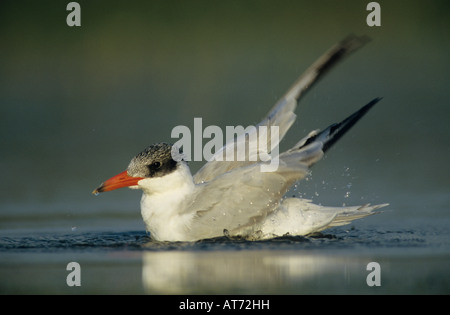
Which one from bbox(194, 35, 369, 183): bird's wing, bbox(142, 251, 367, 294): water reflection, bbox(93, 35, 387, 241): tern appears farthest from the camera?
bbox(194, 35, 369, 183): bird's wing

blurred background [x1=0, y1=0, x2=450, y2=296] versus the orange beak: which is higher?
blurred background [x1=0, y1=0, x2=450, y2=296]

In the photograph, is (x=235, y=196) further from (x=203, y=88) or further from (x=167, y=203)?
(x=203, y=88)

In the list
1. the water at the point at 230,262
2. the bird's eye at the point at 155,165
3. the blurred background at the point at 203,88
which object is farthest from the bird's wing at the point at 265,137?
the blurred background at the point at 203,88

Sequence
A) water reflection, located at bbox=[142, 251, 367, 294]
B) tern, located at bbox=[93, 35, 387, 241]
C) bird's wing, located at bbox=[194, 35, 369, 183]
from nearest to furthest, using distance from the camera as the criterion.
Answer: water reflection, located at bbox=[142, 251, 367, 294], tern, located at bbox=[93, 35, 387, 241], bird's wing, located at bbox=[194, 35, 369, 183]

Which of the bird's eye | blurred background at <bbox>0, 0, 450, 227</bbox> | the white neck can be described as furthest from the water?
blurred background at <bbox>0, 0, 450, 227</bbox>

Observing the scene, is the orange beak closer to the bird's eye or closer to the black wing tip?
the bird's eye

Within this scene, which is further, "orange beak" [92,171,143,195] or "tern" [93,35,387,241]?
"orange beak" [92,171,143,195]

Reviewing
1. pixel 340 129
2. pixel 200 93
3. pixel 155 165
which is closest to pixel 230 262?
pixel 155 165

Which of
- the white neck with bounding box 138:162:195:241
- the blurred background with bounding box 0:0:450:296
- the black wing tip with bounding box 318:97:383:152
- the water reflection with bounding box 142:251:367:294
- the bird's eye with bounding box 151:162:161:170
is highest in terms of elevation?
the blurred background with bounding box 0:0:450:296
